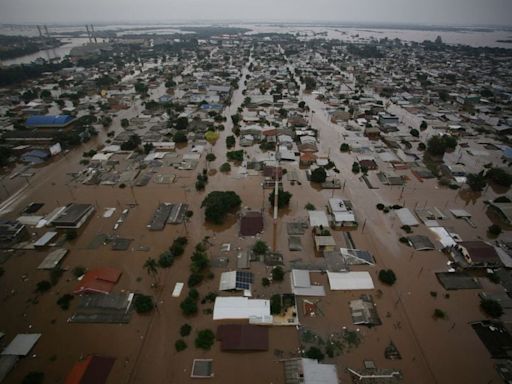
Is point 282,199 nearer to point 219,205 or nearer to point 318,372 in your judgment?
point 219,205

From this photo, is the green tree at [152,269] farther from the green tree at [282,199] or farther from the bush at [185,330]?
the green tree at [282,199]

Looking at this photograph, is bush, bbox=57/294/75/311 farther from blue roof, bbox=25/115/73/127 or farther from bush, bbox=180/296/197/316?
blue roof, bbox=25/115/73/127

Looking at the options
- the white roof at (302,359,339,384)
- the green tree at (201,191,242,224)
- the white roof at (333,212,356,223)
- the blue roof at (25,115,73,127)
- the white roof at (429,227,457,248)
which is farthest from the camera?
the blue roof at (25,115,73,127)

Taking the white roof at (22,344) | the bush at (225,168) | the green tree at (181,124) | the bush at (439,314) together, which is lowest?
the bush at (439,314)

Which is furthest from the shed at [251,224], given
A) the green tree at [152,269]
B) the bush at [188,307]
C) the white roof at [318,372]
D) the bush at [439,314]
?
the bush at [439,314]

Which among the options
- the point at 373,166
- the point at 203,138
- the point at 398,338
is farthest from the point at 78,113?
the point at 398,338

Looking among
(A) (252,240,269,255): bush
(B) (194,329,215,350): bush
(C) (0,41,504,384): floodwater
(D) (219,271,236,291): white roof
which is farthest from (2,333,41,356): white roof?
(A) (252,240,269,255): bush

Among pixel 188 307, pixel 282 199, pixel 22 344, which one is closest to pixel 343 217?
pixel 282 199
